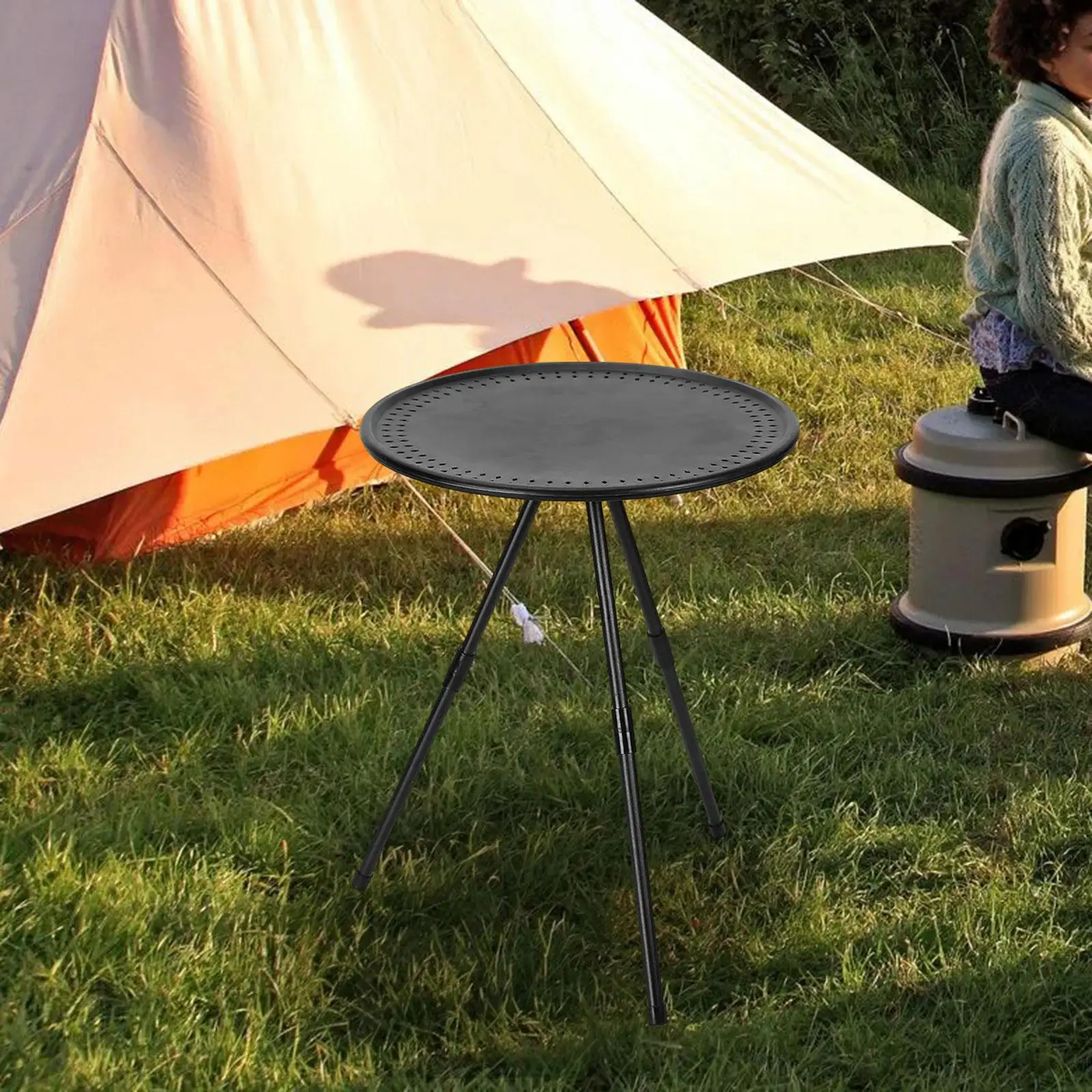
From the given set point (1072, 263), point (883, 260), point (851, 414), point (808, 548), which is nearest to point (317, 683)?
point (808, 548)

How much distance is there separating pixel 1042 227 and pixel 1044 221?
0.04ft

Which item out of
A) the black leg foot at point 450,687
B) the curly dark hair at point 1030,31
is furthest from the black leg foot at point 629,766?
the curly dark hair at point 1030,31

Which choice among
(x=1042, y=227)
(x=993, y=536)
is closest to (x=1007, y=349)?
(x=1042, y=227)

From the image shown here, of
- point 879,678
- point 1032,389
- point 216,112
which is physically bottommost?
point 879,678

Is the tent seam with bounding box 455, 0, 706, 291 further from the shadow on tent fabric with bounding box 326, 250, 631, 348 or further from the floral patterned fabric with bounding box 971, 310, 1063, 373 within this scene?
the floral patterned fabric with bounding box 971, 310, 1063, 373

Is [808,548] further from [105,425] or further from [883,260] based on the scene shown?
[883,260]

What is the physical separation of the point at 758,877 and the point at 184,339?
5.58ft

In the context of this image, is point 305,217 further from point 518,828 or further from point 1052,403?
point 1052,403

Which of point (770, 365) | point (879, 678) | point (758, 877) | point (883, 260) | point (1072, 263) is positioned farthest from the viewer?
point (883, 260)

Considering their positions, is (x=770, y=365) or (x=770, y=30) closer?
(x=770, y=365)

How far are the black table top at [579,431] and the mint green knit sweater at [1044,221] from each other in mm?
1010

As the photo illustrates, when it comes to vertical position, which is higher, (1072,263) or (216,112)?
(216,112)

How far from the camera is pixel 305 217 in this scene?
401 centimetres

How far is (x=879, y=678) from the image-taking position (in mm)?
3869
